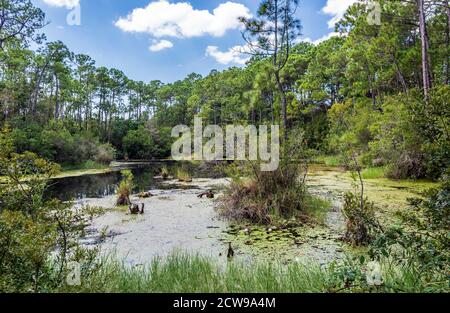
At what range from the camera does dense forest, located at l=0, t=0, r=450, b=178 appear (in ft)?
34.0

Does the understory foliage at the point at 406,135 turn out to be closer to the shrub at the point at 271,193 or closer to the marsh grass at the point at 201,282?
the shrub at the point at 271,193

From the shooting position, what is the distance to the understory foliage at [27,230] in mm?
2143

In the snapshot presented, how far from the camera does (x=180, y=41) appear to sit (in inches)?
373

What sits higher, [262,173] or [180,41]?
[180,41]

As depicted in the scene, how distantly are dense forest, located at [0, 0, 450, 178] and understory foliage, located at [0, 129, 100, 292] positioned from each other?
101 centimetres

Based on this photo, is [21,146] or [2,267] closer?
[2,267]

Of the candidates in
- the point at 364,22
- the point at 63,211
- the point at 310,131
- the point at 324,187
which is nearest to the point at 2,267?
the point at 63,211

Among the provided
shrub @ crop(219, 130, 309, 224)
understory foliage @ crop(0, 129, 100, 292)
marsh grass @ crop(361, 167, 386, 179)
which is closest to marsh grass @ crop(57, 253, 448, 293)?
understory foliage @ crop(0, 129, 100, 292)

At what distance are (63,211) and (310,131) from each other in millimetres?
28895

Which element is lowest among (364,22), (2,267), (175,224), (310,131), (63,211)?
(175,224)

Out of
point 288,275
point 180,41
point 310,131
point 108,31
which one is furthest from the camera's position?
point 310,131

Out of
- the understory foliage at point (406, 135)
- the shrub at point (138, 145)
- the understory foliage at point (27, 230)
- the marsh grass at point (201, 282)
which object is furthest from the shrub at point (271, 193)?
the shrub at point (138, 145)

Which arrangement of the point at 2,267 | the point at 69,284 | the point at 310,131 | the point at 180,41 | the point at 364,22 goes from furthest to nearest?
the point at 310,131
the point at 364,22
the point at 180,41
the point at 69,284
the point at 2,267

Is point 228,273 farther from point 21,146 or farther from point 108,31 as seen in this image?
point 21,146
